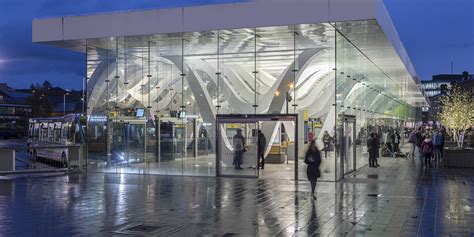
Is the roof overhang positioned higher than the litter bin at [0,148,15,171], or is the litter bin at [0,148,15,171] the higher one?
the roof overhang

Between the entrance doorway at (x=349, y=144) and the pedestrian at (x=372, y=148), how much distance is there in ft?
7.83

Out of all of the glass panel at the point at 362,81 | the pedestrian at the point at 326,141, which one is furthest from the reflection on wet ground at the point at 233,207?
the glass panel at the point at 362,81

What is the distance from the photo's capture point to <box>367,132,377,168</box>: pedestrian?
2497 centimetres

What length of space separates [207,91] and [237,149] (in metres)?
2.69

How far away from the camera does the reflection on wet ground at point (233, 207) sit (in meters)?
9.60

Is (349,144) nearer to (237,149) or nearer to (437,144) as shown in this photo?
(237,149)

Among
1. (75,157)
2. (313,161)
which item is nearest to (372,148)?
(313,161)

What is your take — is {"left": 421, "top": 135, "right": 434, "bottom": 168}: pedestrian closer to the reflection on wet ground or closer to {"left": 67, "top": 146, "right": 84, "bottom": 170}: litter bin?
the reflection on wet ground

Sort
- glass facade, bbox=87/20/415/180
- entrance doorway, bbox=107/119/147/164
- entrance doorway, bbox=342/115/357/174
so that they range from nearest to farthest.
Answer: glass facade, bbox=87/20/415/180 → entrance doorway, bbox=342/115/357/174 → entrance doorway, bbox=107/119/147/164

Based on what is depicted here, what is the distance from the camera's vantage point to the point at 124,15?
64.5 feet

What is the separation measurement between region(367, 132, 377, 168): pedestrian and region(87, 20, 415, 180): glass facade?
6.18 feet

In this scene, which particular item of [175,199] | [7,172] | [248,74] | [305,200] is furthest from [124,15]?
[305,200]

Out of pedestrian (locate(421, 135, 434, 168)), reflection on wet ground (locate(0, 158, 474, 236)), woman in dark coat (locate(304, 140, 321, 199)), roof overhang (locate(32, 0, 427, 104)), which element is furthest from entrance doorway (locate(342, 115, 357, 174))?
woman in dark coat (locate(304, 140, 321, 199))

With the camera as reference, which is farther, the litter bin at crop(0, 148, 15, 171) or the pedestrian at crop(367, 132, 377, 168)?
the pedestrian at crop(367, 132, 377, 168)
